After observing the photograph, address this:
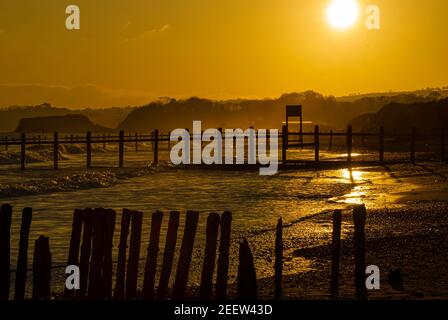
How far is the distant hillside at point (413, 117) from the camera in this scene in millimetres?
88500

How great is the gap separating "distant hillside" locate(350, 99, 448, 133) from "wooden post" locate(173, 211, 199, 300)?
241 feet

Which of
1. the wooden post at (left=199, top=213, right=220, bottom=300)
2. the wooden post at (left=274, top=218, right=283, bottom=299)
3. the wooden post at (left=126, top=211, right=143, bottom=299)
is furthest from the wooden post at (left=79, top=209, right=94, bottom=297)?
the wooden post at (left=274, top=218, right=283, bottom=299)

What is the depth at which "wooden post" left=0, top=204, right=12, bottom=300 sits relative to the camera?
32.7 feet

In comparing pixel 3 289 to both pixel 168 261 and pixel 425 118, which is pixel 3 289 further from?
pixel 425 118

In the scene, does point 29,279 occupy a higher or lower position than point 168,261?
lower

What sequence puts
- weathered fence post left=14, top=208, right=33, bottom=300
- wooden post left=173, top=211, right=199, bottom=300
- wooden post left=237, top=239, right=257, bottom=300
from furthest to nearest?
weathered fence post left=14, top=208, right=33, bottom=300, wooden post left=173, top=211, right=199, bottom=300, wooden post left=237, top=239, right=257, bottom=300

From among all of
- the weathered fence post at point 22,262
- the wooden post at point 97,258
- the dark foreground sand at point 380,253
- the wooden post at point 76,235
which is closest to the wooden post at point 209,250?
the wooden post at point 97,258

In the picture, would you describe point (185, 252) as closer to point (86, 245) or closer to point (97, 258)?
point (97, 258)

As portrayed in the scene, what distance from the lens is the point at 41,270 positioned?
991 centimetres

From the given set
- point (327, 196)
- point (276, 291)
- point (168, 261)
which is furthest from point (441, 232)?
point (327, 196)

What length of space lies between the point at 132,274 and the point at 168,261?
520 mm

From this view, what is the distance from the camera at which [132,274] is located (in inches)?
388

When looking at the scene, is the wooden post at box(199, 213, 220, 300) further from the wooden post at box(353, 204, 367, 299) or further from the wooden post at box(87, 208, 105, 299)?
the wooden post at box(353, 204, 367, 299)

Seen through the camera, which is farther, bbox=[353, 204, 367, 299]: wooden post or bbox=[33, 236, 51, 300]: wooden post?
bbox=[353, 204, 367, 299]: wooden post
